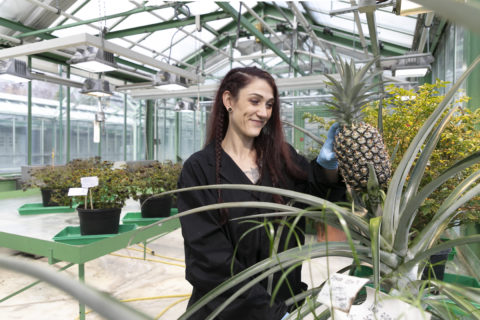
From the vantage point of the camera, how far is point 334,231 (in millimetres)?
3580

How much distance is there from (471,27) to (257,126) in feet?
3.23

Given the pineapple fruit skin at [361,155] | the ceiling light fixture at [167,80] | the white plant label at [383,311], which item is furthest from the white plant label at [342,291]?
the ceiling light fixture at [167,80]

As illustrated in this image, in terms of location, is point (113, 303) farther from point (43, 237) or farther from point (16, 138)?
point (16, 138)

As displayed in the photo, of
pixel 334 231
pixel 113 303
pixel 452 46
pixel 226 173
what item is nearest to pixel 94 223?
pixel 226 173

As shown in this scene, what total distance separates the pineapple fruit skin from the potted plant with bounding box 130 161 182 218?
177 centimetres

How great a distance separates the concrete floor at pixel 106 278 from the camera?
221cm

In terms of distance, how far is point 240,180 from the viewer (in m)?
1.13

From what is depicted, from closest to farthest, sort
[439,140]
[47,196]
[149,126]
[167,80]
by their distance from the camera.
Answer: [439,140] < [47,196] < [167,80] < [149,126]

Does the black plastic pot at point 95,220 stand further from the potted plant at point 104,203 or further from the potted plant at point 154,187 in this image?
the potted plant at point 154,187

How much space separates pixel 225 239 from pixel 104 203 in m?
1.27

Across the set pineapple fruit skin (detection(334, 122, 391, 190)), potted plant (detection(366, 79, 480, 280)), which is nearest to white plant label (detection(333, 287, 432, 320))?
pineapple fruit skin (detection(334, 122, 391, 190))

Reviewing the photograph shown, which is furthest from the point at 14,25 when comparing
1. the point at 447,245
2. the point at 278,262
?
the point at 447,245

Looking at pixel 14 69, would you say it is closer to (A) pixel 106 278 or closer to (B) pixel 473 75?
(A) pixel 106 278

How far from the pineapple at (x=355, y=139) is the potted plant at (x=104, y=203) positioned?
5.16 feet
